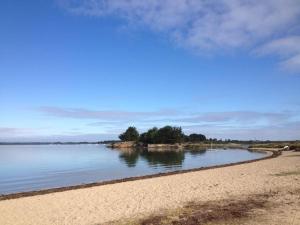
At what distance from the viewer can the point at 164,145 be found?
6378 inches

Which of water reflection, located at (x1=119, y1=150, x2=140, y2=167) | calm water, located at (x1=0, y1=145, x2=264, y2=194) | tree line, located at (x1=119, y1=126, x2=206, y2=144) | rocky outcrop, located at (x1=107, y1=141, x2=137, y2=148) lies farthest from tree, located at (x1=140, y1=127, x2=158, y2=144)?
calm water, located at (x1=0, y1=145, x2=264, y2=194)

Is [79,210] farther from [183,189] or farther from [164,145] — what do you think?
[164,145]

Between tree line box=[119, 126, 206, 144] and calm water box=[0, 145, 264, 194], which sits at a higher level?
tree line box=[119, 126, 206, 144]

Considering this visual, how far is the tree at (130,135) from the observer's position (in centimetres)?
18400

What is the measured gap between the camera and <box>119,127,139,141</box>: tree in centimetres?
18400

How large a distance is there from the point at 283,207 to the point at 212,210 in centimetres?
254

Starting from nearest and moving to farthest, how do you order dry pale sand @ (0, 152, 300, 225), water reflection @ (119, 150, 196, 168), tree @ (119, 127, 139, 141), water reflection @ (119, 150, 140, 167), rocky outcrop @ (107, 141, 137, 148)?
dry pale sand @ (0, 152, 300, 225) → water reflection @ (119, 150, 196, 168) → water reflection @ (119, 150, 140, 167) → rocky outcrop @ (107, 141, 137, 148) → tree @ (119, 127, 139, 141)

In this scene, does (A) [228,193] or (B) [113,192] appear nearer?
(A) [228,193]

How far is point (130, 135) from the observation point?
18500 cm

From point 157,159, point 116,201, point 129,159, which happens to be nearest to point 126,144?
point 129,159

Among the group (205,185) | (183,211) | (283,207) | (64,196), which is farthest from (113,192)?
(283,207)

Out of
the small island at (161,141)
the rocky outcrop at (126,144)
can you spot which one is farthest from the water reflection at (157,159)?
the rocky outcrop at (126,144)

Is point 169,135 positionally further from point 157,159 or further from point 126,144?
point 157,159

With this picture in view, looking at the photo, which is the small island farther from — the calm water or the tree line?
the calm water
